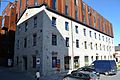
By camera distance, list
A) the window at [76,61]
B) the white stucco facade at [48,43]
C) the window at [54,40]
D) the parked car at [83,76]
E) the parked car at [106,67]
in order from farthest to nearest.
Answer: the window at [76,61], the window at [54,40], the parked car at [106,67], the white stucco facade at [48,43], the parked car at [83,76]

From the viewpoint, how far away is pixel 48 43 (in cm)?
2806

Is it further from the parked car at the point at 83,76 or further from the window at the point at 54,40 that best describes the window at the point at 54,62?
the parked car at the point at 83,76

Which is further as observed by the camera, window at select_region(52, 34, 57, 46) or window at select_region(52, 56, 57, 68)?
window at select_region(52, 34, 57, 46)

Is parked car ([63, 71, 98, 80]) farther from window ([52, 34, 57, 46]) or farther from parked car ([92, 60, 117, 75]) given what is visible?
window ([52, 34, 57, 46])

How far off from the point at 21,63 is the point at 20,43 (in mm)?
3984

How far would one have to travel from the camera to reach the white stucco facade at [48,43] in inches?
1082

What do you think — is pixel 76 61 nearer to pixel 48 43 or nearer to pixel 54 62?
pixel 54 62

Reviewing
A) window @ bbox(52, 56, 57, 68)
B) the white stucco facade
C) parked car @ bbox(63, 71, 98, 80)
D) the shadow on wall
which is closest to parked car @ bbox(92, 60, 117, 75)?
the white stucco facade

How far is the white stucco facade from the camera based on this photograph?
27484 millimetres

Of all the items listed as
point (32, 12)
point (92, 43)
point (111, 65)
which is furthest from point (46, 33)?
point (92, 43)

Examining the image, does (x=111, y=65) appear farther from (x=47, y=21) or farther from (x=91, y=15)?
(x=91, y=15)

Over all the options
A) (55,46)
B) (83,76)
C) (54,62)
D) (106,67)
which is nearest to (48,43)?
(55,46)

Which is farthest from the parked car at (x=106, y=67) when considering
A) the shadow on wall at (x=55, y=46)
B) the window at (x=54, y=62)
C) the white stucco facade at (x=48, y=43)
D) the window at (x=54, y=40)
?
the window at (x=54, y=40)

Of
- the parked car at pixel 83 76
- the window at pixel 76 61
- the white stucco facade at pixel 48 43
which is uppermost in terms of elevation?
the white stucco facade at pixel 48 43
